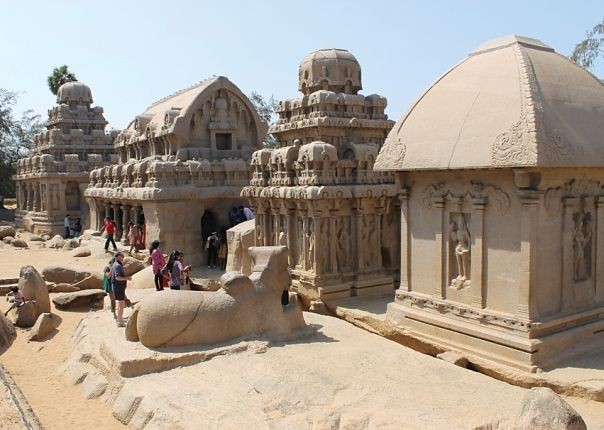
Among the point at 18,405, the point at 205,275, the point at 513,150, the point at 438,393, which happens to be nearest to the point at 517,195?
the point at 513,150

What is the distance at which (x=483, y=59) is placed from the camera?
10.1 meters

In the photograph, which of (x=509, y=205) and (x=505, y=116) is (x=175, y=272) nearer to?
(x=509, y=205)

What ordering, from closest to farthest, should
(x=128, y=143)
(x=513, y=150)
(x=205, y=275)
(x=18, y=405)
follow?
(x=18, y=405), (x=513, y=150), (x=205, y=275), (x=128, y=143)

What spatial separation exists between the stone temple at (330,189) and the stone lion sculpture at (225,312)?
3163mm

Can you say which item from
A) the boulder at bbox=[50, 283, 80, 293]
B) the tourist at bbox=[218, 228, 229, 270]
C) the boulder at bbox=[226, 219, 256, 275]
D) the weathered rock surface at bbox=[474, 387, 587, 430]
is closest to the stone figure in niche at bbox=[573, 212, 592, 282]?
the weathered rock surface at bbox=[474, 387, 587, 430]

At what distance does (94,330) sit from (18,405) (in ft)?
11.1

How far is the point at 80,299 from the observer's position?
1330cm

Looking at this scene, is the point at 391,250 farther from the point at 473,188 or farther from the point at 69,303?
the point at 69,303

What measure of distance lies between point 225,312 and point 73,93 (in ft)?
80.6

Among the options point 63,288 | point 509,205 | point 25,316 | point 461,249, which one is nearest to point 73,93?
point 63,288

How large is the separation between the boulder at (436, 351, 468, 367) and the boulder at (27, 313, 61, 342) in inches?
304

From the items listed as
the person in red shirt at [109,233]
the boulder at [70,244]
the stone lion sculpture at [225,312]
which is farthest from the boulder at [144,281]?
the boulder at [70,244]

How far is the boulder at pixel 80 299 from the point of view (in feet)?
43.2

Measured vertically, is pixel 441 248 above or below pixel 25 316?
above
